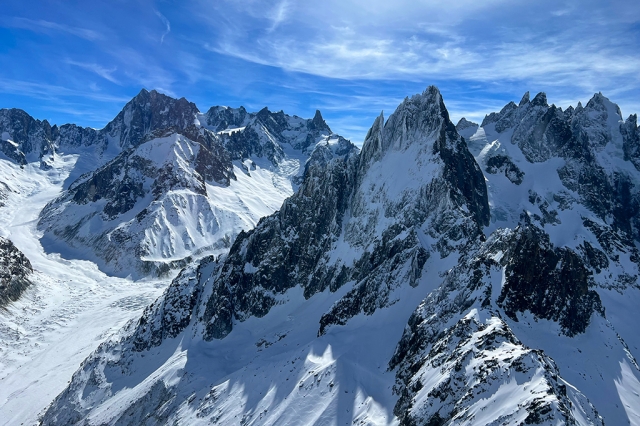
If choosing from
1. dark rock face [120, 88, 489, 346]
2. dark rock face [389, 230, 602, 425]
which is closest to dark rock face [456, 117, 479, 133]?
dark rock face [120, 88, 489, 346]

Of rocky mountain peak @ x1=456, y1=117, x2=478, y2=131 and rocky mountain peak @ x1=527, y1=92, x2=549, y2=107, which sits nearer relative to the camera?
rocky mountain peak @ x1=527, y1=92, x2=549, y2=107

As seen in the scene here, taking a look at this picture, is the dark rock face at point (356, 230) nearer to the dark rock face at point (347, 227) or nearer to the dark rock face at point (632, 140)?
the dark rock face at point (347, 227)

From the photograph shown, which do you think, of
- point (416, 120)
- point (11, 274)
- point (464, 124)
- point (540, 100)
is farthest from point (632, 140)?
point (11, 274)

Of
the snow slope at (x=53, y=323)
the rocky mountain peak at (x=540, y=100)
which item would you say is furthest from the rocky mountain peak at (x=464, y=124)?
the snow slope at (x=53, y=323)

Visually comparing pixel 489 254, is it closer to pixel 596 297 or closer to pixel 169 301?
pixel 596 297

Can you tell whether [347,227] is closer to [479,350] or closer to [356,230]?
[356,230]

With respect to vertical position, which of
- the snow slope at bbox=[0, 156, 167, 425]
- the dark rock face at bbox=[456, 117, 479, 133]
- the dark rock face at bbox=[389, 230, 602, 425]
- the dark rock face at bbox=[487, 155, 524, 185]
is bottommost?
the snow slope at bbox=[0, 156, 167, 425]

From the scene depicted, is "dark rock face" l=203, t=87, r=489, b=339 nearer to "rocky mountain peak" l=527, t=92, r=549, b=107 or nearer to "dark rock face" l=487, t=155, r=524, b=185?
"dark rock face" l=487, t=155, r=524, b=185
